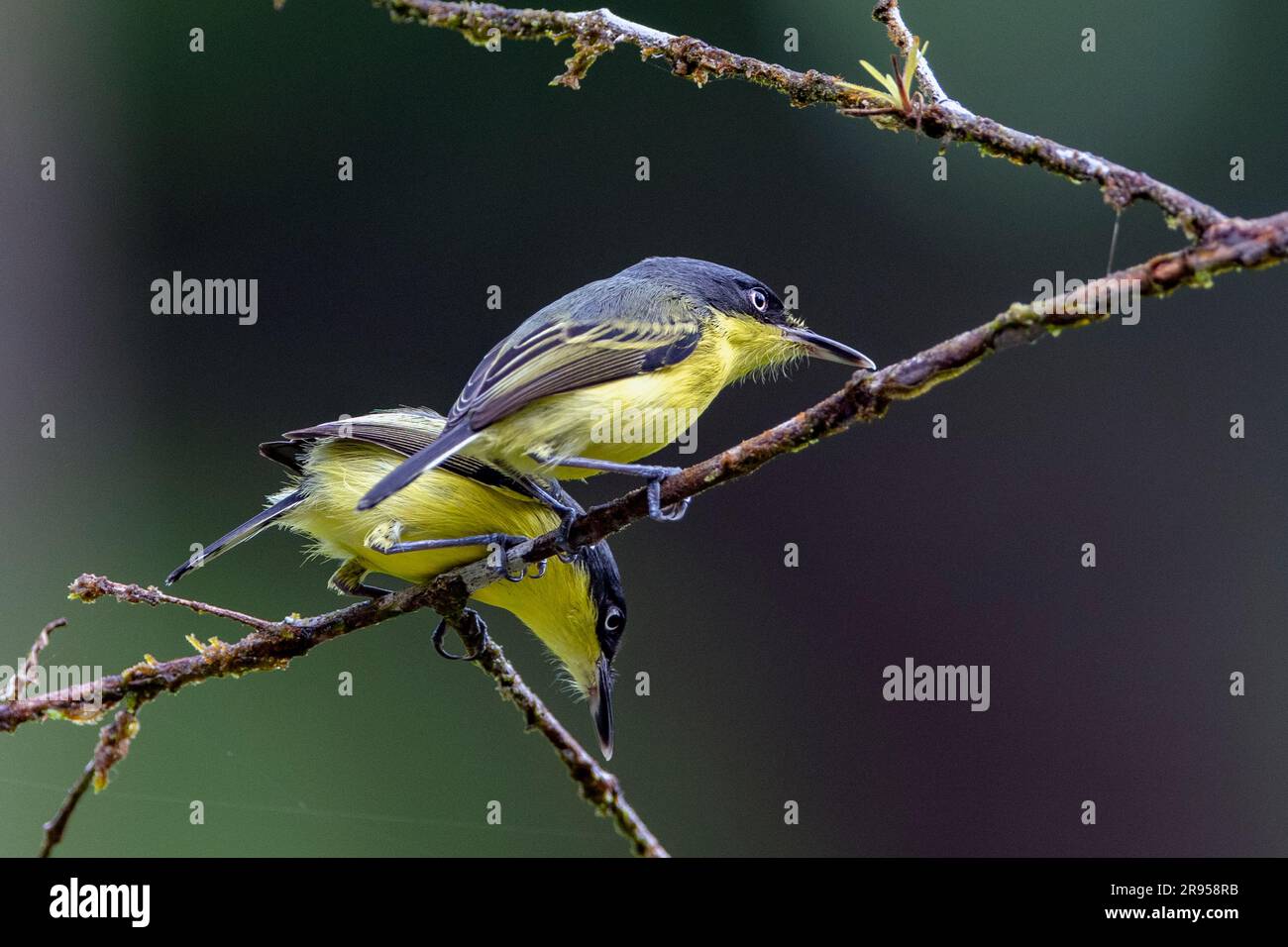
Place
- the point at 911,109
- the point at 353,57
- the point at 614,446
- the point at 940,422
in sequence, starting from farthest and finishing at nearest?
the point at 353,57 < the point at 940,422 < the point at 614,446 < the point at 911,109

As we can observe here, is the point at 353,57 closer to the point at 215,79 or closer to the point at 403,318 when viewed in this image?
the point at 215,79

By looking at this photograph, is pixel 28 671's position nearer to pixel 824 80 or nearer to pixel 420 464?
pixel 420 464

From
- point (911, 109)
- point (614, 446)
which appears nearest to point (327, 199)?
point (614, 446)

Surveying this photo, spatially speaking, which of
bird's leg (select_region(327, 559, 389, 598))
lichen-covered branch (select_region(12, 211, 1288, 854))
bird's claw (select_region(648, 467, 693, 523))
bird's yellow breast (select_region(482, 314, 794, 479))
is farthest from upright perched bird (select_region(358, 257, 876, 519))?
bird's leg (select_region(327, 559, 389, 598))

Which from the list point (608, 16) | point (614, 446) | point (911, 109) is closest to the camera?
point (911, 109)

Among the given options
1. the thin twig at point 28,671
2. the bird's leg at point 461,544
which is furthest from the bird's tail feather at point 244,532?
the thin twig at point 28,671

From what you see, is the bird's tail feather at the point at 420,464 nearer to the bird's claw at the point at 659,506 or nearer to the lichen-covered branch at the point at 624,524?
the lichen-covered branch at the point at 624,524
